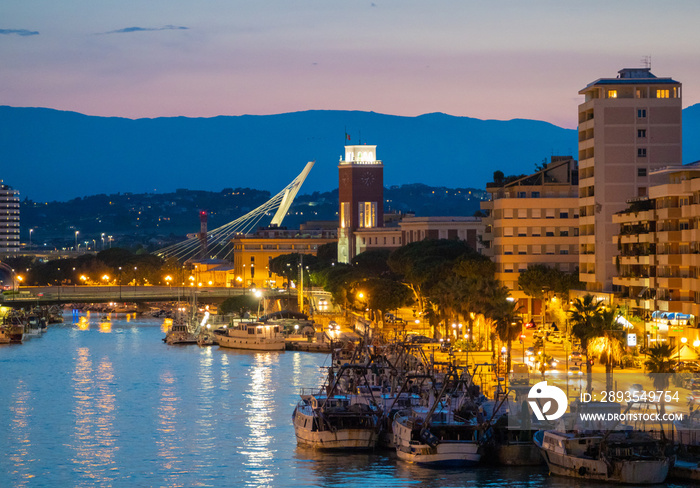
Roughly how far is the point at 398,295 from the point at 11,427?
5239 centimetres

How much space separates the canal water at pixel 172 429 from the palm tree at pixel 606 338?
45.9ft

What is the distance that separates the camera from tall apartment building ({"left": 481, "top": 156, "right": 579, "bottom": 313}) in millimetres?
95750

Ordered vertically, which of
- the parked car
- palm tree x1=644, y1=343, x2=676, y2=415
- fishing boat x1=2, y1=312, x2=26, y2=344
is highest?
fishing boat x1=2, y1=312, x2=26, y2=344

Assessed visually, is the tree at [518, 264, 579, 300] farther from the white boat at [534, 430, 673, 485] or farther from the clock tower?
the clock tower

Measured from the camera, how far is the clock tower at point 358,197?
570 ft

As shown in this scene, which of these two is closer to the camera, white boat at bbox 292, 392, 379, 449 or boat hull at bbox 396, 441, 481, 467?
boat hull at bbox 396, 441, 481, 467

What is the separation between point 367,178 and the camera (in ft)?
574

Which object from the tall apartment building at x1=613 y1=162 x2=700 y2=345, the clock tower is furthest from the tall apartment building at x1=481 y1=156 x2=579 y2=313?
the clock tower

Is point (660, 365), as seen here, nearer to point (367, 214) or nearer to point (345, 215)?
point (367, 214)

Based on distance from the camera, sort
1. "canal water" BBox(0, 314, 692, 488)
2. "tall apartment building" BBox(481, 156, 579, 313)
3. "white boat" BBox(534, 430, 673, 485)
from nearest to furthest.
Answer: "white boat" BBox(534, 430, 673, 485)
"canal water" BBox(0, 314, 692, 488)
"tall apartment building" BBox(481, 156, 579, 313)

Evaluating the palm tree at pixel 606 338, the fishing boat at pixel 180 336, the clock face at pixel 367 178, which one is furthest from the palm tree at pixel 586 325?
the clock face at pixel 367 178

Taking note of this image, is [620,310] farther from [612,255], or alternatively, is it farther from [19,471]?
[19,471]

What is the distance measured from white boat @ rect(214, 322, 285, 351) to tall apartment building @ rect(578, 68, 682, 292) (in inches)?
1163

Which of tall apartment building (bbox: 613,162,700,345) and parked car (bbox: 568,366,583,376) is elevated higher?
tall apartment building (bbox: 613,162,700,345)
